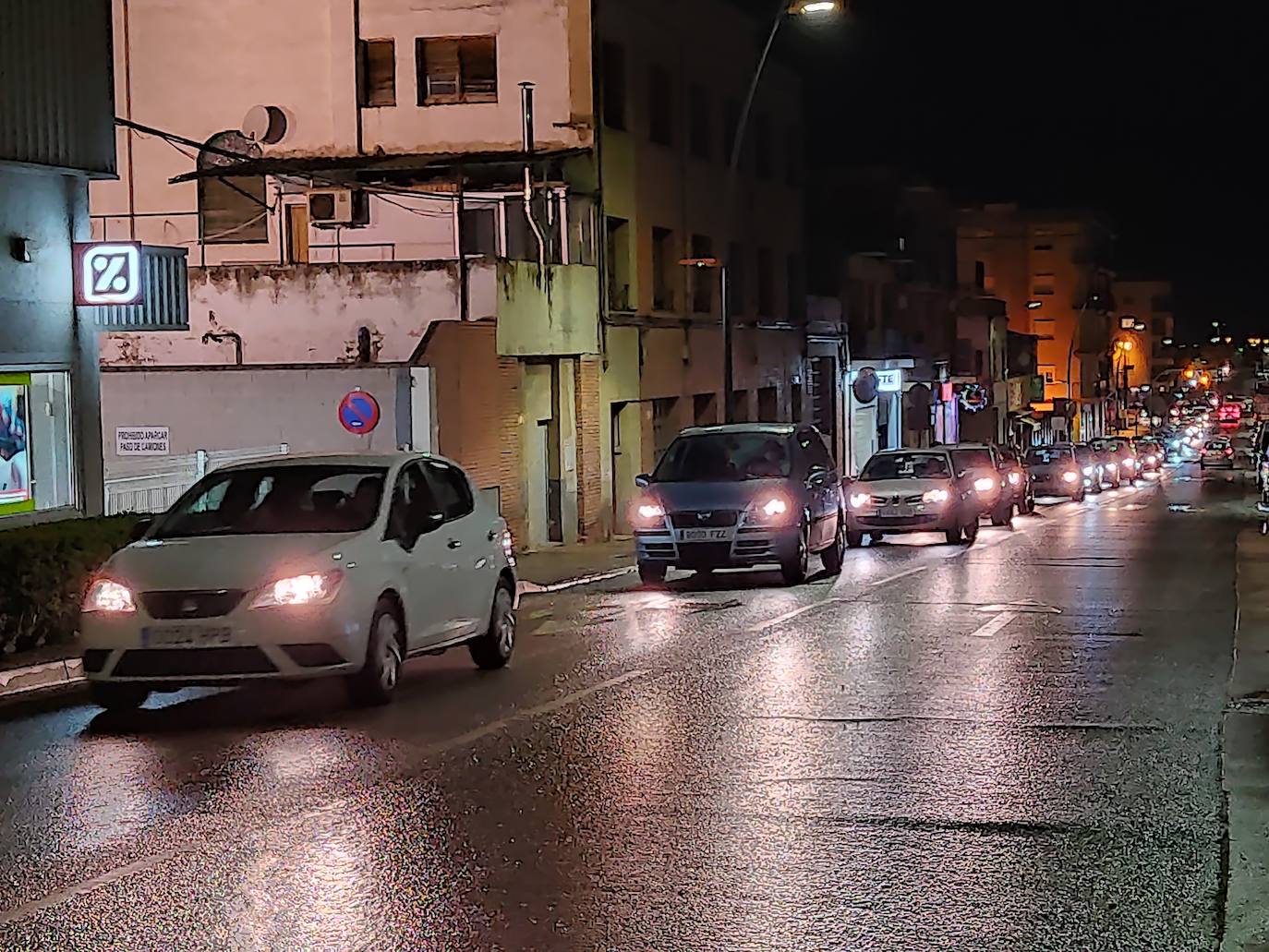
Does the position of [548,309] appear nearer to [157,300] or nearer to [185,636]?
[157,300]

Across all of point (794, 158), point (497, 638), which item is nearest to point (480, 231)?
point (794, 158)

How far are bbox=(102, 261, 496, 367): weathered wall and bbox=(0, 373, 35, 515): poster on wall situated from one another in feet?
31.9

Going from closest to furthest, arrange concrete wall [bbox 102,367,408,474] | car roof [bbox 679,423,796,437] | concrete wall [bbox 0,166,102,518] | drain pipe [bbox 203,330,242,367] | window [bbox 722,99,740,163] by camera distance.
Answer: concrete wall [bbox 0,166,102,518] → car roof [bbox 679,423,796,437] → concrete wall [bbox 102,367,408,474] → drain pipe [bbox 203,330,242,367] → window [bbox 722,99,740,163]

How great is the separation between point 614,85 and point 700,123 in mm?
5731

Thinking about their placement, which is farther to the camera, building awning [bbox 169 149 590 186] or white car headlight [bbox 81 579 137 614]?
building awning [bbox 169 149 590 186]

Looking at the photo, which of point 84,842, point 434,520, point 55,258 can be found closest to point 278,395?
point 55,258

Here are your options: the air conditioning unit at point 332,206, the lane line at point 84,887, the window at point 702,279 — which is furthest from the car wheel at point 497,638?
the window at point 702,279

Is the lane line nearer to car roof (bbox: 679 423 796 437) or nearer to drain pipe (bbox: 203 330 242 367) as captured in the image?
car roof (bbox: 679 423 796 437)

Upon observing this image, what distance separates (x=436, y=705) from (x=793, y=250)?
3700 centimetres

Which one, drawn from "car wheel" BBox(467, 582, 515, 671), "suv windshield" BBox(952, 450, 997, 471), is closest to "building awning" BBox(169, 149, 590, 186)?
"suv windshield" BBox(952, 450, 997, 471)

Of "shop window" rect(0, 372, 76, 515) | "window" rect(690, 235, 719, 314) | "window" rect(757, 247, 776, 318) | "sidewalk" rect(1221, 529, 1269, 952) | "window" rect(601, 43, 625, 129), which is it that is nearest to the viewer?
"sidewalk" rect(1221, 529, 1269, 952)

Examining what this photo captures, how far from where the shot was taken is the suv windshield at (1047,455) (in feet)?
178

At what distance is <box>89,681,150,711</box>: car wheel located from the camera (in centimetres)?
1200

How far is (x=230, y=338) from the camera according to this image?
2909 cm
